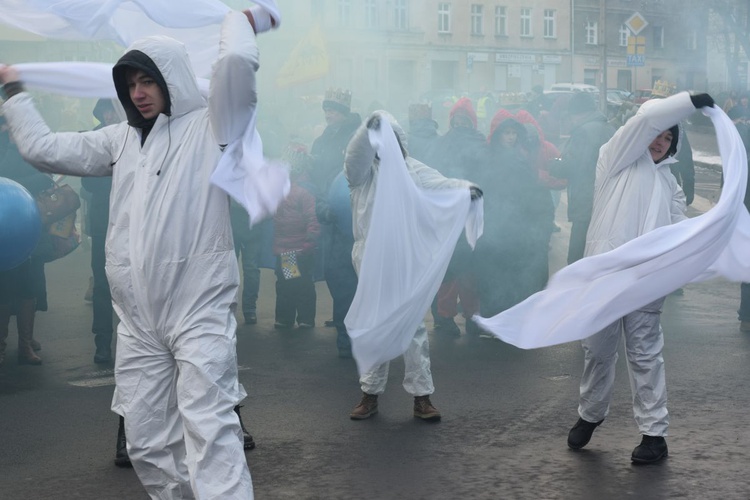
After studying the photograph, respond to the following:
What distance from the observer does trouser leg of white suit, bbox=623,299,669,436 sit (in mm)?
5781

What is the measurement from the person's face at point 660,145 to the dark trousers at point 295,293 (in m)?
4.33

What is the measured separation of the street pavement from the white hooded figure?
0.20m

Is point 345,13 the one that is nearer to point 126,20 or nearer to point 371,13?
point 371,13

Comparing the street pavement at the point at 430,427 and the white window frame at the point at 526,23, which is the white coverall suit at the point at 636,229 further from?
the white window frame at the point at 526,23

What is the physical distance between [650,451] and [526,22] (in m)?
46.5

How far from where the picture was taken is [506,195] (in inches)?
382

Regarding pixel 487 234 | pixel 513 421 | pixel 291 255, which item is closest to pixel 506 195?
pixel 487 234

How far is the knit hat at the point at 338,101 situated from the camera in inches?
416

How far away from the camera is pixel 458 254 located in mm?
9703

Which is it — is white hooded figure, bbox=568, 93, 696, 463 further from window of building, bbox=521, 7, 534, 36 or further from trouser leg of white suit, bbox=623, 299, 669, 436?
window of building, bbox=521, 7, 534, 36

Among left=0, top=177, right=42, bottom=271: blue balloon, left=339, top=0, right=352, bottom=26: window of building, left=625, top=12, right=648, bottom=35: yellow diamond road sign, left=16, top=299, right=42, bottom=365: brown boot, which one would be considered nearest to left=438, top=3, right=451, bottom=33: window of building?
left=625, top=12, right=648, bottom=35: yellow diamond road sign

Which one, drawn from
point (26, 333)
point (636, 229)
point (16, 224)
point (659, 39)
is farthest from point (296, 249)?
point (659, 39)

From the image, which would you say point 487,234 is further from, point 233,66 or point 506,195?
point 233,66

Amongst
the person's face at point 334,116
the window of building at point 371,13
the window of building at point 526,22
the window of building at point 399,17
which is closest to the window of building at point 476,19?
the window of building at point 526,22
